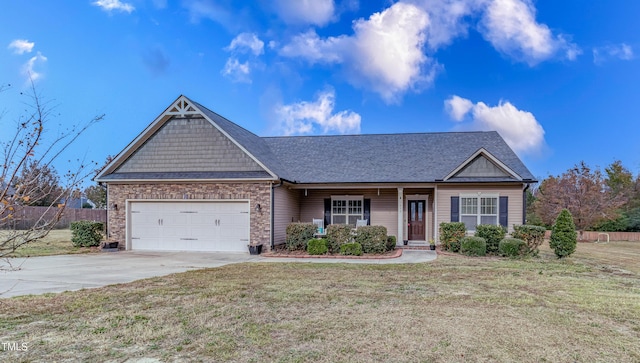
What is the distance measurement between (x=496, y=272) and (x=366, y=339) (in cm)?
670

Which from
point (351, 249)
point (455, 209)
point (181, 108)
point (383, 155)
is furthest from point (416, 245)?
point (181, 108)

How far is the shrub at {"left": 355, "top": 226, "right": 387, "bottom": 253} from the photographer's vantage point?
1427 cm

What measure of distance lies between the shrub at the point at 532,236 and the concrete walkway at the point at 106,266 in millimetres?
3082

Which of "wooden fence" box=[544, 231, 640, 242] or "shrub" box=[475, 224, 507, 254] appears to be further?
"wooden fence" box=[544, 231, 640, 242]

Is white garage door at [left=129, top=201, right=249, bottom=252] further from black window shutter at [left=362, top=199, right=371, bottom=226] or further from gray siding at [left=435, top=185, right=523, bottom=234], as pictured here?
gray siding at [left=435, top=185, right=523, bottom=234]

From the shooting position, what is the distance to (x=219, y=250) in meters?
15.4

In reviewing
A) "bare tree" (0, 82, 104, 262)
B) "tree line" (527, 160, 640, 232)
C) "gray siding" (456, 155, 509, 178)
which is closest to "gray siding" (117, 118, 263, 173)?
"gray siding" (456, 155, 509, 178)

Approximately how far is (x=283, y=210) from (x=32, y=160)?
42.1 feet

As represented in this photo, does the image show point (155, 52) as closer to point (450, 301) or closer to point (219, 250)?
point (219, 250)

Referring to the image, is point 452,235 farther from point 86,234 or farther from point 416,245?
point 86,234

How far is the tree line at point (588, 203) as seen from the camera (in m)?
26.0

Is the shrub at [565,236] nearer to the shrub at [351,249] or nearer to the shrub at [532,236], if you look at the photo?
the shrub at [532,236]

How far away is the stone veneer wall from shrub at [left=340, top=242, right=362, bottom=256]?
285 centimetres

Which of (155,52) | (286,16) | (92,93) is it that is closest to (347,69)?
(286,16)
